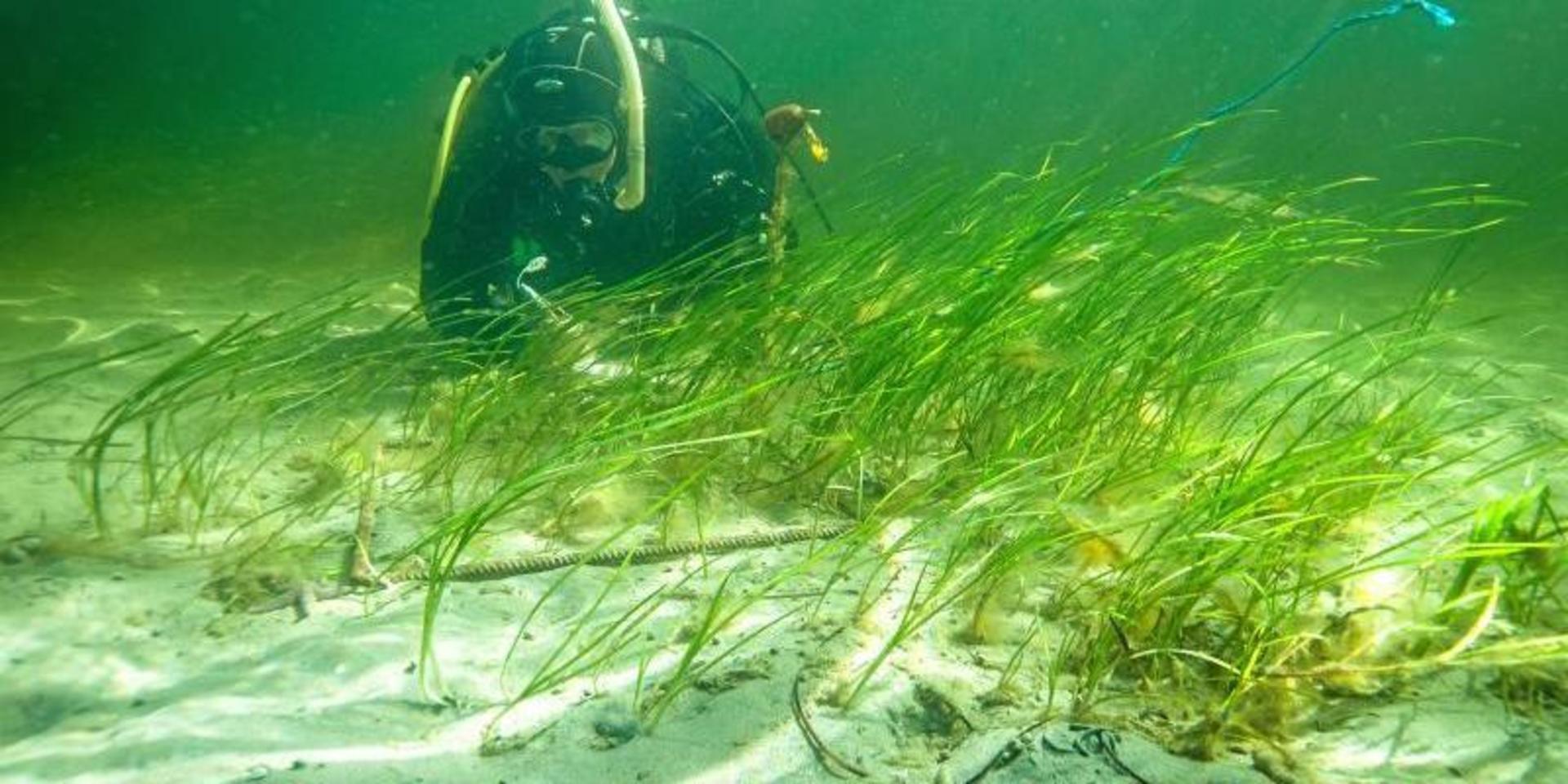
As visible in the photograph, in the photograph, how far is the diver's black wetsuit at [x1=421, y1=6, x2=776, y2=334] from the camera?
4594 mm

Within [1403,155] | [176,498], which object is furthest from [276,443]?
[1403,155]

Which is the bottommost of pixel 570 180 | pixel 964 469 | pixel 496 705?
pixel 496 705

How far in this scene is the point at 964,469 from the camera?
250 centimetres

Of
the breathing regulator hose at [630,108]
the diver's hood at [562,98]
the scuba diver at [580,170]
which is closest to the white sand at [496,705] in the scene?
the breathing regulator hose at [630,108]

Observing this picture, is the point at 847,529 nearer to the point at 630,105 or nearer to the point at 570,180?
the point at 630,105

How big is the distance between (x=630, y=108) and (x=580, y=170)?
78cm

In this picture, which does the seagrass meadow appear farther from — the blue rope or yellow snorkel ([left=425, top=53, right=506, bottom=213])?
yellow snorkel ([left=425, top=53, right=506, bottom=213])

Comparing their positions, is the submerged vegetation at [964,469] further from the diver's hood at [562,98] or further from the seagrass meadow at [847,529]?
the diver's hood at [562,98]

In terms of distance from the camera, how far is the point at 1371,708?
5.98ft

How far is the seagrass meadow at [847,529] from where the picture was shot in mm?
1759

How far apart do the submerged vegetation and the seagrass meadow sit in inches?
0.8

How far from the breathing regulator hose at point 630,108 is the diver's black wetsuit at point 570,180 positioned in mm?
548

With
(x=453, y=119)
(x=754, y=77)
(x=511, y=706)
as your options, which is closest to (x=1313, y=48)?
(x=453, y=119)

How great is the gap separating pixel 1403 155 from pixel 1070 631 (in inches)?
1572
